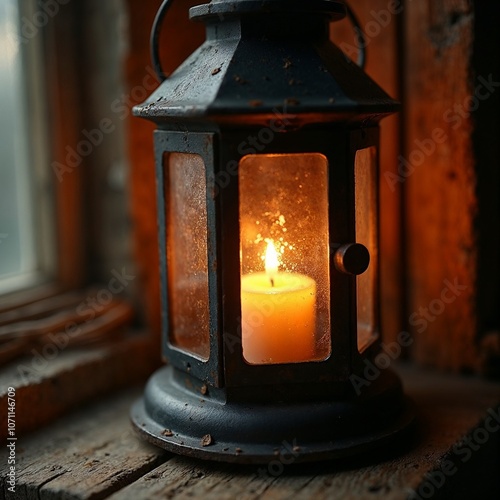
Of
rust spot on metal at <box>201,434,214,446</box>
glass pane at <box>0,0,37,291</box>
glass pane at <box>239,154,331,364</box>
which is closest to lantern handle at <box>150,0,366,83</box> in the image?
glass pane at <box>239,154,331,364</box>

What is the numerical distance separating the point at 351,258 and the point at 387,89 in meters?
0.59

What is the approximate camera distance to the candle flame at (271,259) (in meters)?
1.28

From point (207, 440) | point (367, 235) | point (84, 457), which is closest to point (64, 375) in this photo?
point (84, 457)

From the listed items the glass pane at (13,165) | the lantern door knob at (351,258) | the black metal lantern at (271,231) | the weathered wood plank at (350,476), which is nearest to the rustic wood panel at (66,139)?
the glass pane at (13,165)

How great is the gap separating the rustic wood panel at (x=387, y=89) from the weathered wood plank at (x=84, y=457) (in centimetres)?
64

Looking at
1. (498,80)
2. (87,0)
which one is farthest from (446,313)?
(87,0)

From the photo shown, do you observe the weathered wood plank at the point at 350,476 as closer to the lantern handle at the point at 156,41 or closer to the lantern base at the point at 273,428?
the lantern base at the point at 273,428

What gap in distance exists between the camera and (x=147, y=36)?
68.1 inches

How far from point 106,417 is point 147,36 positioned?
2.63ft

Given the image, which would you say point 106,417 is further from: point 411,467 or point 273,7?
point 273,7

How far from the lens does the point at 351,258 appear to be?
1249mm

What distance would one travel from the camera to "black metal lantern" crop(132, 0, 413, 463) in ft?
4.05

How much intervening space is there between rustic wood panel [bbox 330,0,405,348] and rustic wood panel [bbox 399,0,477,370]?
25mm

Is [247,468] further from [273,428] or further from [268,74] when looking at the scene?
[268,74]
